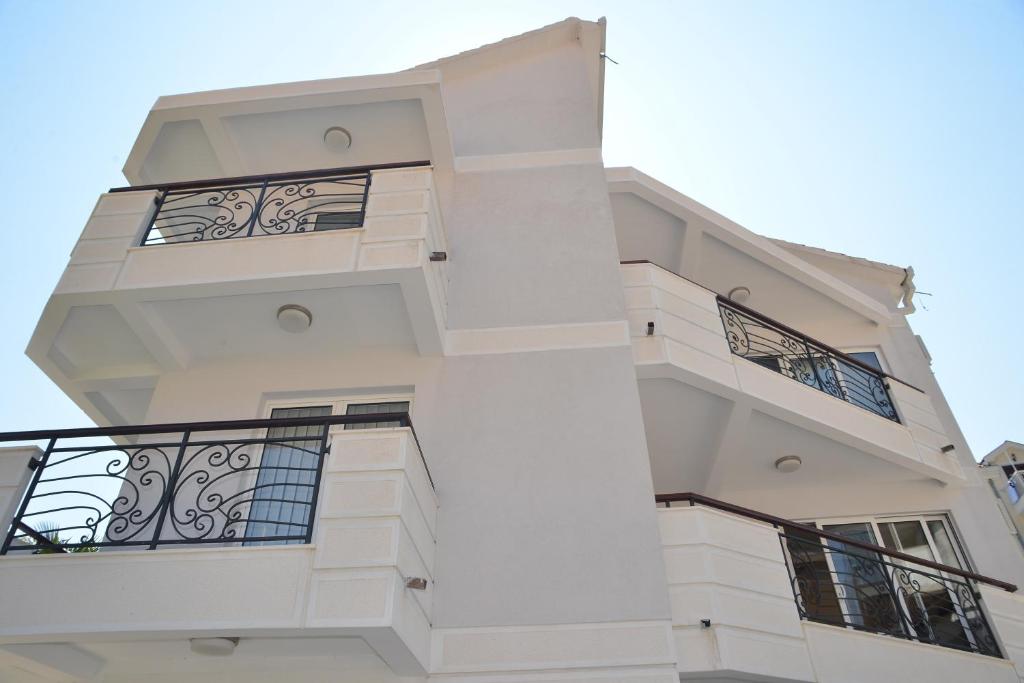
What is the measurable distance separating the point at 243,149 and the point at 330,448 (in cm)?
572

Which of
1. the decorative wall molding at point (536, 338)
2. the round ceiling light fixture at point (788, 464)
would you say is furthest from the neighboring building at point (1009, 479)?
the decorative wall molding at point (536, 338)

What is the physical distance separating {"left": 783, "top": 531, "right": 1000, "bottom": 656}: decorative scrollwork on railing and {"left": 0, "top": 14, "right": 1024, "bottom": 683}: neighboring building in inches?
2.3

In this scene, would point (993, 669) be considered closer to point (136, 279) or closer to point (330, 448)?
point (330, 448)

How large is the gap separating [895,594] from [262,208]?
7.67m

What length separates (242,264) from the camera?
7.52 metres

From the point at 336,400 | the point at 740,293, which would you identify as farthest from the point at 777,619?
the point at 740,293

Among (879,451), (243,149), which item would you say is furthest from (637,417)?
(243,149)

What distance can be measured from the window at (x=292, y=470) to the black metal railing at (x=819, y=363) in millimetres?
4419

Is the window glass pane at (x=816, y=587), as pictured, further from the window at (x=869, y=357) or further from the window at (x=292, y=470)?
the window at (x=292, y=470)

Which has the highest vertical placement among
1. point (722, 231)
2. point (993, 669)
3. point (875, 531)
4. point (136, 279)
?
point (722, 231)

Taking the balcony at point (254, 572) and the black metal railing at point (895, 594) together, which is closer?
the balcony at point (254, 572)

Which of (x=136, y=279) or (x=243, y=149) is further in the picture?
(x=243, y=149)

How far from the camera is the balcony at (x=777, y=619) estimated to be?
6273 mm

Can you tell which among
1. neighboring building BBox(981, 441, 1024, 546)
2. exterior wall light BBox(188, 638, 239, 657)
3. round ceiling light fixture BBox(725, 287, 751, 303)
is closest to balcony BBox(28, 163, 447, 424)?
exterior wall light BBox(188, 638, 239, 657)
